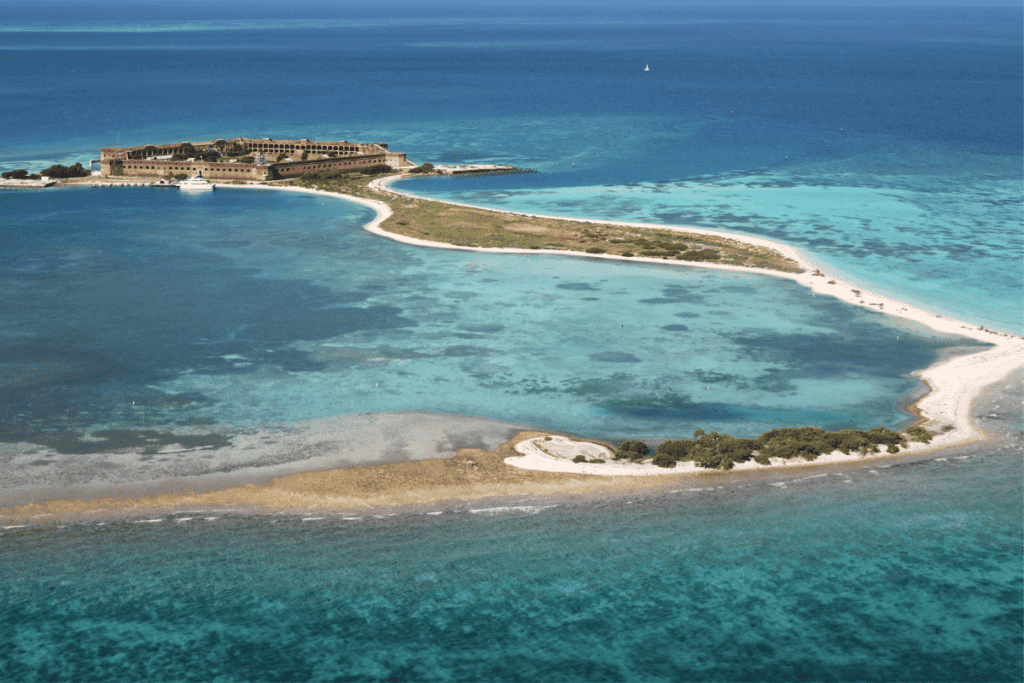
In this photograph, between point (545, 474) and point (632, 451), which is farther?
point (632, 451)

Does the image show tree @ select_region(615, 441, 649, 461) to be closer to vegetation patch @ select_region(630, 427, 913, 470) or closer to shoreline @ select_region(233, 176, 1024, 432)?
vegetation patch @ select_region(630, 427, 913, 470)

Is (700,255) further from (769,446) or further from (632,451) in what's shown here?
(632,451)

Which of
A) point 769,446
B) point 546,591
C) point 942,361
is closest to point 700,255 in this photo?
point 942,361

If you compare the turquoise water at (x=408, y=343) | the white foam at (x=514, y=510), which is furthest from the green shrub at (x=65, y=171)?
the white foam at (x=514, y=510)

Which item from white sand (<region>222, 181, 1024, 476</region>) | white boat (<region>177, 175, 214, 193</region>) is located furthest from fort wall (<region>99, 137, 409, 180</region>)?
white sand (<region>222, 181, 1024, 476</region>)

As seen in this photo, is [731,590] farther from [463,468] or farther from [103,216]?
[103,216]

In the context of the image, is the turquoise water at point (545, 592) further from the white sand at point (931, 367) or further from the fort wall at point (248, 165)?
the fort wall at point (248, 165)

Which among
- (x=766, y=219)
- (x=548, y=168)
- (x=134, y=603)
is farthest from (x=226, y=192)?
(x=134, y=603)

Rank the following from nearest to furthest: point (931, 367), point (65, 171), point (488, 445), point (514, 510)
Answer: point (514, 510) < point (488, 445) < point (931, 367) < point (65, 171)
